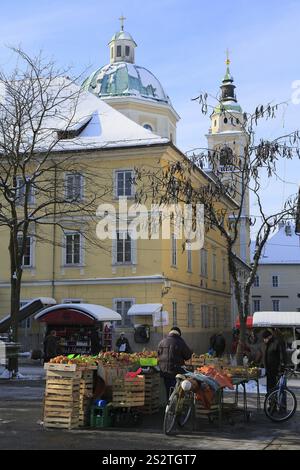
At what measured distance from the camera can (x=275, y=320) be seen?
3020 cm

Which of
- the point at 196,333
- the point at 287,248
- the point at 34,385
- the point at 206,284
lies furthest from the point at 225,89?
the point at 34,385

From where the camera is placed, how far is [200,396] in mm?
11609

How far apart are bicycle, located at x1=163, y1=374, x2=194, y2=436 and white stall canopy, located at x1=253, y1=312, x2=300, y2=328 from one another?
1905 centimetres

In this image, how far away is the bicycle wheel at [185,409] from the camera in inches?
430

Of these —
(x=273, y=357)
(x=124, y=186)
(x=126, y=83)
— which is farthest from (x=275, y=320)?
(x=126, y=83)

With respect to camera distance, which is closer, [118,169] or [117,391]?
[117,391]

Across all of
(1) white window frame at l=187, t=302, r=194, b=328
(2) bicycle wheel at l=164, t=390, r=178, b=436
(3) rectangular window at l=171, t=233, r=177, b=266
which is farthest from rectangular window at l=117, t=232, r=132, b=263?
(2) bicycle wheel at l=164, t=390, r=178, b=436

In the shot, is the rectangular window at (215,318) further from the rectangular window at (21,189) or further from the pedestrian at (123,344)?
the rectangular window at (21,189)

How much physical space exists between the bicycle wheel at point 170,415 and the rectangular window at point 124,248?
73.1 feet

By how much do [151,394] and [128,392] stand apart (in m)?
1.42

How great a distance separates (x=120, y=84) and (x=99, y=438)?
144 ft

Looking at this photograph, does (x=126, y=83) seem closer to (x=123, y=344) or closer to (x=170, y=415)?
(x=123, y=344)

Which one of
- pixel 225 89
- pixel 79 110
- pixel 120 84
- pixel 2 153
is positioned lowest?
pixel 2 153
